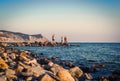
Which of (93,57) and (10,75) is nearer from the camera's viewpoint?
(10,75)

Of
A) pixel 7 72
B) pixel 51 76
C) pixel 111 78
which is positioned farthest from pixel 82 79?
pixel 7 72

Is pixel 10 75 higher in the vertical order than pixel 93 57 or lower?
higher

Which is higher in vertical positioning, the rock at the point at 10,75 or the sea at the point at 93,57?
the rock at the point at 10,75

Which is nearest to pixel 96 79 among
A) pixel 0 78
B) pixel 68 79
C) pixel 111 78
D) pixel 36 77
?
pixel 111 78

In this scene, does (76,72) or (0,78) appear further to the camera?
(76,72)

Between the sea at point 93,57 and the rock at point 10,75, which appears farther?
the sea at point 93,57

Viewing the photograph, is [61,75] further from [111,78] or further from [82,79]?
[111,78]

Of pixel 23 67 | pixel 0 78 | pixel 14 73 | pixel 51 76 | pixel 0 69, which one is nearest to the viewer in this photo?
pixel 0 78

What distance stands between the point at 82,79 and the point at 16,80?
4.97 metres

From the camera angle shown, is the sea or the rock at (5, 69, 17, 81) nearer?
the rock at (5, 69, 17, 81)

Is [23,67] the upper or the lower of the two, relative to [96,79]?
upper

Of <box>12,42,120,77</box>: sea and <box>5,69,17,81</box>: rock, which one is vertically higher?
<box>5,69,17,81</box>: rock

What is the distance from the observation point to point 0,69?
55.3 ft

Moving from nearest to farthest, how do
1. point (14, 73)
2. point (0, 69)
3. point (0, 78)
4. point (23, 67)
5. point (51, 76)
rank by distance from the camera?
point (0, 78) < point (51, 76) < point (14, 73) < point (23, 67) < point (0, 69)
